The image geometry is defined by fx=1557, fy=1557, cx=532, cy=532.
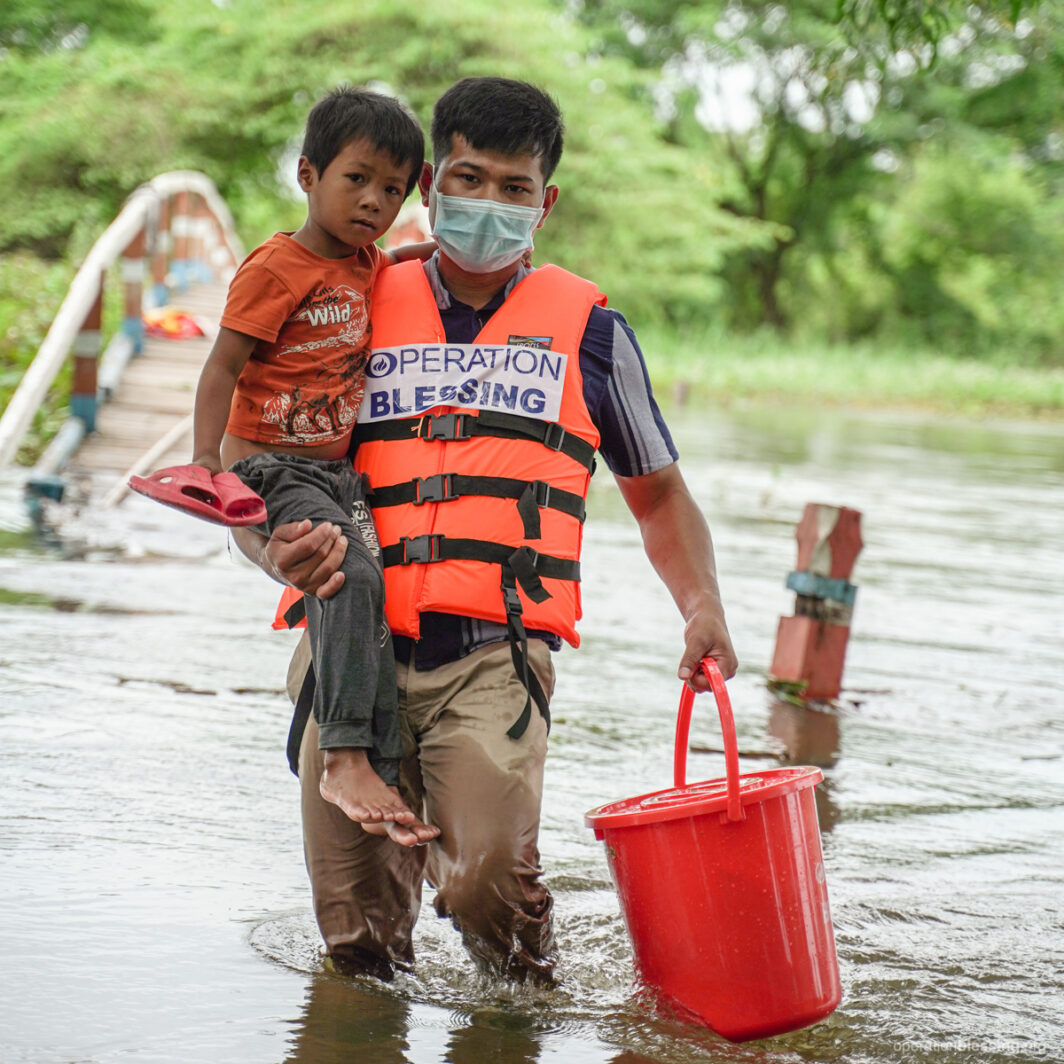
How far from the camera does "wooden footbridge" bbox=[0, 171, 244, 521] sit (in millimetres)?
9539

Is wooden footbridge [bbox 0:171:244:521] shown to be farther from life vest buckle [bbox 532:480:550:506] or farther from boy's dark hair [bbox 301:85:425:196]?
life vest buckle [bbox 532:480:550:506]

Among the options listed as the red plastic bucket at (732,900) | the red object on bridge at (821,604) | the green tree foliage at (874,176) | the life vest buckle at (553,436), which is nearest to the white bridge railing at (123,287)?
the red object on bridge at (821,604)

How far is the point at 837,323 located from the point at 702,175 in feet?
43.3

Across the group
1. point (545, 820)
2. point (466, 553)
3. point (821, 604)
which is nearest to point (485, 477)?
point (466, 553)

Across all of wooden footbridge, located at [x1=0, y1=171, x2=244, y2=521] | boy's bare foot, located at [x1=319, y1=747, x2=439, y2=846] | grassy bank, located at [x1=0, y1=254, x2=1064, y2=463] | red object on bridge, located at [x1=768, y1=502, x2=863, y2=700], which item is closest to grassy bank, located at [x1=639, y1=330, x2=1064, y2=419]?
grassy bank, located at [x1=0, y1=254, x2=1064, y2=463]

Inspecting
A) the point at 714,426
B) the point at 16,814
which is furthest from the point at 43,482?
the point at 714,426

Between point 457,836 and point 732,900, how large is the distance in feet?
1.74

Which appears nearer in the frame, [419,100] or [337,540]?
[337,540]

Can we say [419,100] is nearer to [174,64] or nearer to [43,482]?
[174,64]

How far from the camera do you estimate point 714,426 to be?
20.5 meters

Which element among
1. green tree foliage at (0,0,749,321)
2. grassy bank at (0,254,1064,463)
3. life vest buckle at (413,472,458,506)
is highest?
green tree foliage at (0,0,749,321)

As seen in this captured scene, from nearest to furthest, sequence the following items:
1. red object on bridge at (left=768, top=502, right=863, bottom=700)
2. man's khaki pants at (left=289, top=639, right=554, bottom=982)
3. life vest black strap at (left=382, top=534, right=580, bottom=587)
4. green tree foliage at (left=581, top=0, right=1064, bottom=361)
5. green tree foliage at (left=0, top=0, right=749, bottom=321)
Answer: man's khaki pants at (left=289, top=639, right=554, bottom=982), life vest black strap at (left=382, top=534, right=580, bottom=587), red object on bridge at (left=768, top=502, right=863, bottom=700), green tree foliage at (left=0, top=0, right=749, bottom=321), green tree foliage at (left=581, top=0, right=1064, bottom=361)

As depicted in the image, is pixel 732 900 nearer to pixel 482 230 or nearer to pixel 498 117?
pixel 482 230

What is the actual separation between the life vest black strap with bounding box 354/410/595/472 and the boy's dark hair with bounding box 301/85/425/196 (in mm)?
524
